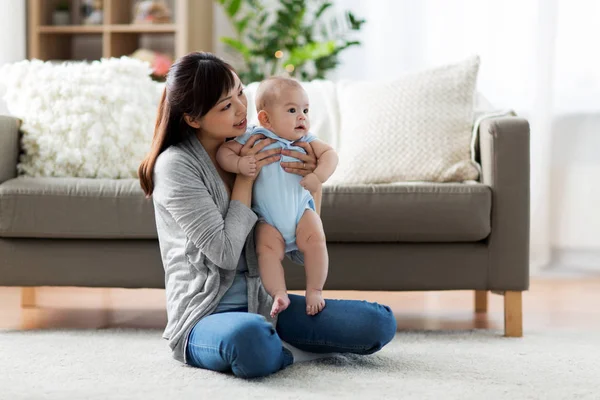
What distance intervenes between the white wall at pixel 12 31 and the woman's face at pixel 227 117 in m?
2.45

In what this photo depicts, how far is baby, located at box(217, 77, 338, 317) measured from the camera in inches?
73.0

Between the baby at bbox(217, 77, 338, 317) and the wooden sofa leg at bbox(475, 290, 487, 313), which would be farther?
the wooden sofa leg at bbox(475, 290, 487, 313)

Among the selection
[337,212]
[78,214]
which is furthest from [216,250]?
[78,214]

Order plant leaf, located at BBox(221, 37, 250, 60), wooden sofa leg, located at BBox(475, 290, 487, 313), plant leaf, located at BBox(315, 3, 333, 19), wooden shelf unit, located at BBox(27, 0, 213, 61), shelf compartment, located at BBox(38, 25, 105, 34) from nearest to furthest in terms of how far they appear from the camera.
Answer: wooden sofa leg, located at BBox(475, 290, 487, 313) → plant leaf, located at BBox(315, 3, 333, 19) → plant leaf, located at BBox(221, 37, 250, 60) → wooden shelf unit, located at BBox(27, 0, 213, 61) → shelf compartment, located at BBox(38, 25, 105, 34)

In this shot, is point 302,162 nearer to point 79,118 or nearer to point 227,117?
point 227,117

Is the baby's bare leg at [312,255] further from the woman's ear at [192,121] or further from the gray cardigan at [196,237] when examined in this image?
the woman's ear at [192,121]

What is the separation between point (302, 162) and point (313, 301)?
0.31 m

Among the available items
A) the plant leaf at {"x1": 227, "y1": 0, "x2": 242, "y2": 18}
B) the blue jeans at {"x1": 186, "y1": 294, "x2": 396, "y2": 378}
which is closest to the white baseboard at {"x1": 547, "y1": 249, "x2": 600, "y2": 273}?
the plant leaf at {"x1": 227, "y1": 0, "x2": 242, "y2": 18}

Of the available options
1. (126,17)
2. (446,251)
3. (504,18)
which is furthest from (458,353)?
(126,17)

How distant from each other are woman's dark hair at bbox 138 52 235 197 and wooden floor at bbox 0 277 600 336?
2.71 feet

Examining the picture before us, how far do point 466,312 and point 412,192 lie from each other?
0.65 metres

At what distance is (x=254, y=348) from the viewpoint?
1.74m

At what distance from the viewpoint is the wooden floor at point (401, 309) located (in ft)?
8.39

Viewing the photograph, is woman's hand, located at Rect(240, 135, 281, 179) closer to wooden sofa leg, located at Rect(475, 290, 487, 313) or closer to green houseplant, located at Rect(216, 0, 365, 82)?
wooden sofa leg, located at Rect(475, 290, 487, 313)
